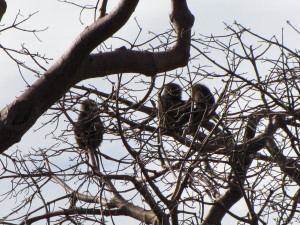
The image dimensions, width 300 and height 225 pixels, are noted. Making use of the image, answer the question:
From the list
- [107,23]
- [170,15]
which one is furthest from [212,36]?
[107,23]

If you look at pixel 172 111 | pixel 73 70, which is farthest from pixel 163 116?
pixel 73 70

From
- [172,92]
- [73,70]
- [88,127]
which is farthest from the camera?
[172,92]

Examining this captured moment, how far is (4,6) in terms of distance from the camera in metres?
3.27

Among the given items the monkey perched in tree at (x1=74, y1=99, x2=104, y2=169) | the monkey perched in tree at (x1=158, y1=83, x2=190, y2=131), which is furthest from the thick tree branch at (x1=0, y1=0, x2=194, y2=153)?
the monkey perched in tree at (x1=74, y1=99, x2=104, y2=169)

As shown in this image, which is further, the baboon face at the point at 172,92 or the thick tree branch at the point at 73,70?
the baboon face at the point at 172,92

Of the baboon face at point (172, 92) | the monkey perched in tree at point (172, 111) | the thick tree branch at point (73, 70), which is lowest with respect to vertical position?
the thick tree branch at point (73, 70)

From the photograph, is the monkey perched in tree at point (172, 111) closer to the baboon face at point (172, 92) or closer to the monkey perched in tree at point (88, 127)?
the baboon face at point (172, 92)

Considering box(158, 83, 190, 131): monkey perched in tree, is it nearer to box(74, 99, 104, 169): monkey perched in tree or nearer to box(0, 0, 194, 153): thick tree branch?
box(74, 99, 104, 169): monkey perched in tree

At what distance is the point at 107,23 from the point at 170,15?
60.2 inches

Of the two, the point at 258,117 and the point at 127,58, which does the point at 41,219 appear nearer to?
the point at 258,117

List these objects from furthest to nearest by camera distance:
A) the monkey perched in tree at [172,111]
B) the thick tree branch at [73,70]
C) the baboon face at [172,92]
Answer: the baboon face at [172,92]
the monkey perched in tree at [172,111]
the thick tree branch at [73,70]

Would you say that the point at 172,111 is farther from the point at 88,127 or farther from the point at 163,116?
the point at 163,116

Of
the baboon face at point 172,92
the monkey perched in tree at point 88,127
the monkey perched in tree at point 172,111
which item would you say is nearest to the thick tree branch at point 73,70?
the monkey perched in tree at point 172,111

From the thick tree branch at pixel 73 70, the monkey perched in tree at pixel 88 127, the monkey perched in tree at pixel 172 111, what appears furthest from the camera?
the monkey perched in tree at pixel 88 127
